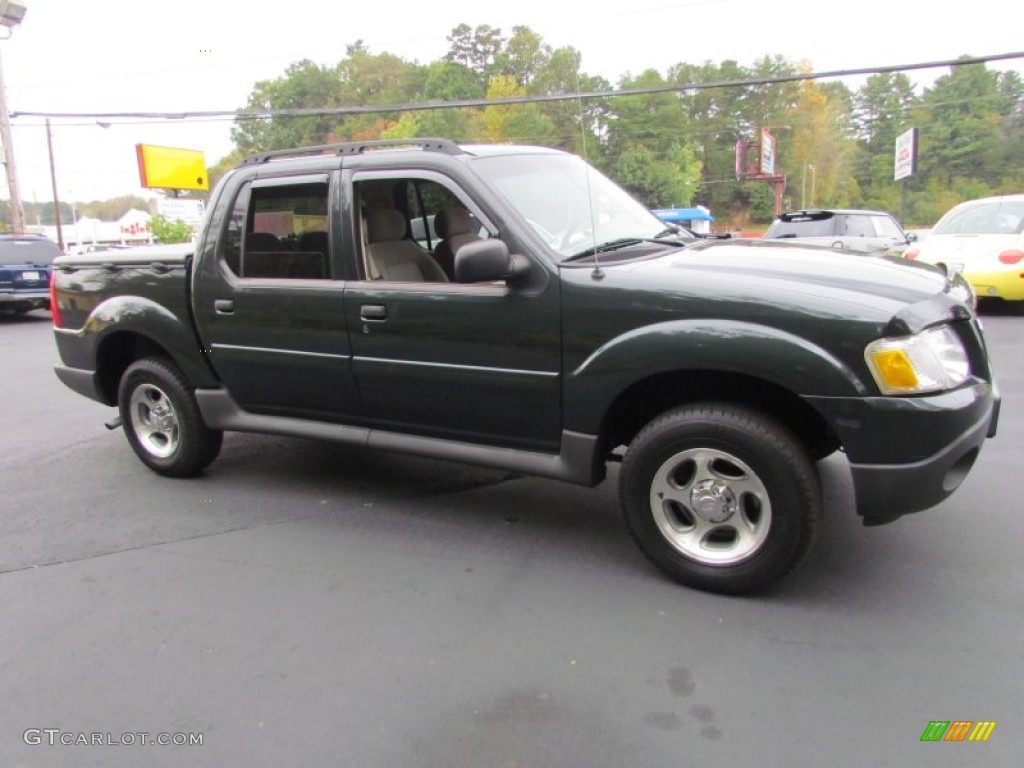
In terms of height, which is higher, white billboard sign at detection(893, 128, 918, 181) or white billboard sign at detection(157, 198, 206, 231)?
white billboard sign at detection(893, 128, 918, 181)

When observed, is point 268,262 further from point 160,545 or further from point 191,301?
point 160,545

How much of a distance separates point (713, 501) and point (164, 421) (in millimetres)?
3468

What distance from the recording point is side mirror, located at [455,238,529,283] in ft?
9.71

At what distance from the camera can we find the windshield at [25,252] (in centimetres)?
1381

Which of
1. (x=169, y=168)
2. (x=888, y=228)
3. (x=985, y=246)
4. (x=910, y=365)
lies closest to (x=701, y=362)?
(x=910, y=365)

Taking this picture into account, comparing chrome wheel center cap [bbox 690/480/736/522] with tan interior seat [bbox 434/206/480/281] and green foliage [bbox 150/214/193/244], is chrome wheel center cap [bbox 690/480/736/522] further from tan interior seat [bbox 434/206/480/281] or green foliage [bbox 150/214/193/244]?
green foliage [bbox 150/214/193/244]

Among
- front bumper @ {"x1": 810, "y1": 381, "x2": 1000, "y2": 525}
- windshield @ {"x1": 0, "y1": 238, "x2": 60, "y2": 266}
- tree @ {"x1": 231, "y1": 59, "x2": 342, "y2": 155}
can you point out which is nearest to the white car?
front bumper @ {"x1": 810, "y1": 381, "x2": 1000, "y2": 525}

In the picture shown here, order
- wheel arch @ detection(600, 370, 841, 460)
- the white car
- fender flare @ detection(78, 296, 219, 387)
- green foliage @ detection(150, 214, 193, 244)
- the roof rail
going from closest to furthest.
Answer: wheel arch @ detection(600, 370, 841, 460), the roof rail, fender flare @ detection(78, 296, 219, 387), the white car, green foliage @ detection(150, 214, 193, 244)

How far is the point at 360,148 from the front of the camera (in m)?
3.73

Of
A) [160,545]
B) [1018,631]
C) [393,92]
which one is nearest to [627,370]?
[1018,631]

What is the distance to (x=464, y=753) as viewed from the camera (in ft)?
7.29

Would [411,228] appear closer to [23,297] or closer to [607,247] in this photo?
[607,247]

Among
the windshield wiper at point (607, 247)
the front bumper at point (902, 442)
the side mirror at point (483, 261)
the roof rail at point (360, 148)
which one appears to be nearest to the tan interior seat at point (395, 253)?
the roof rail at point (360, 148)

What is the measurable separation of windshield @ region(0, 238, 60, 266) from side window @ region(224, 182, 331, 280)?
1242 cm
